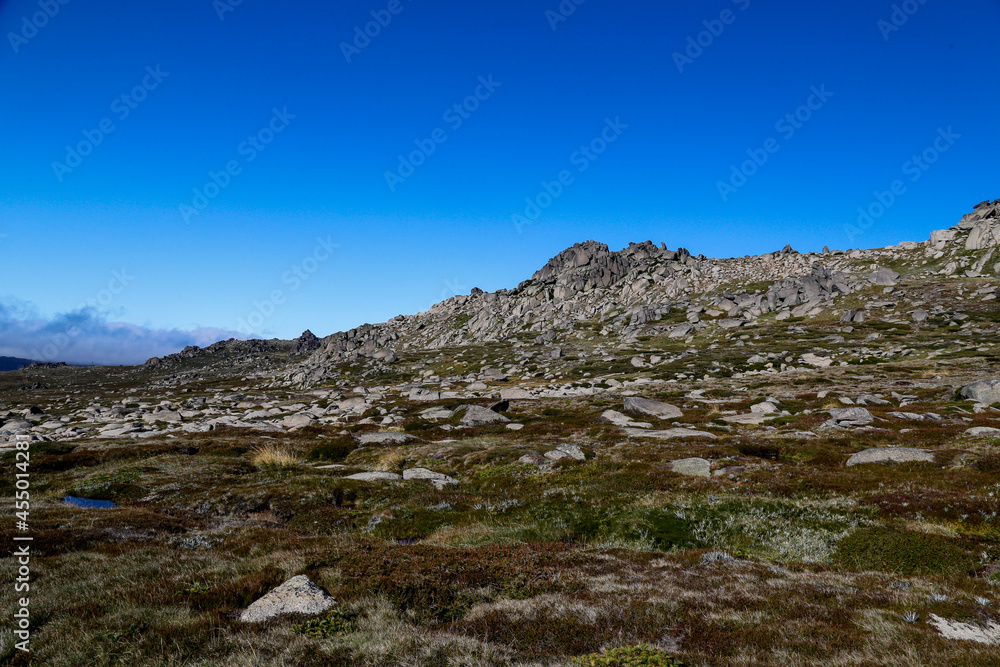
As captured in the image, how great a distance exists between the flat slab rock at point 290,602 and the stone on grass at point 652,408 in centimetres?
5199

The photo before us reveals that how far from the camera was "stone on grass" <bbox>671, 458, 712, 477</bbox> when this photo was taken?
26.9 metres

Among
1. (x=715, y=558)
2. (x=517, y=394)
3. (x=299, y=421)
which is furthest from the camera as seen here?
(x=517, y=394)

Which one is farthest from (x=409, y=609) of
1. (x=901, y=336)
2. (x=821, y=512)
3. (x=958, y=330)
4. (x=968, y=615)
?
(x=958, y=330)

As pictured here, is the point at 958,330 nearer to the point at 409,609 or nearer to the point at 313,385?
the point at 409,609

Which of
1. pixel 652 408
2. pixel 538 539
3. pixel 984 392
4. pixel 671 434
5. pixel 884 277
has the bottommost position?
pixel 538 539

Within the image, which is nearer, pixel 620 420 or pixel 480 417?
pixel 620 420

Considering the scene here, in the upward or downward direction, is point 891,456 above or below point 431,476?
above

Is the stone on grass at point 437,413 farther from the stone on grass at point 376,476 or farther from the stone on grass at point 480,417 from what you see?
the stone on grass at point 376,476

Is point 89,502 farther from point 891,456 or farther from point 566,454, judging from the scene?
point 891,456

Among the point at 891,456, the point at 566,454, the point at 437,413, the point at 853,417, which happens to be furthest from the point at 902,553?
the point at 437,413

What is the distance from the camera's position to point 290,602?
10.4m

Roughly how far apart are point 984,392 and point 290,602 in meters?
68.7

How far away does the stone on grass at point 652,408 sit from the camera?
57.6 meters

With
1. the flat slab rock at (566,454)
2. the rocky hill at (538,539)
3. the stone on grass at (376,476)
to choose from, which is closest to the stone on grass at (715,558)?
the rocky hill at (538,539)
